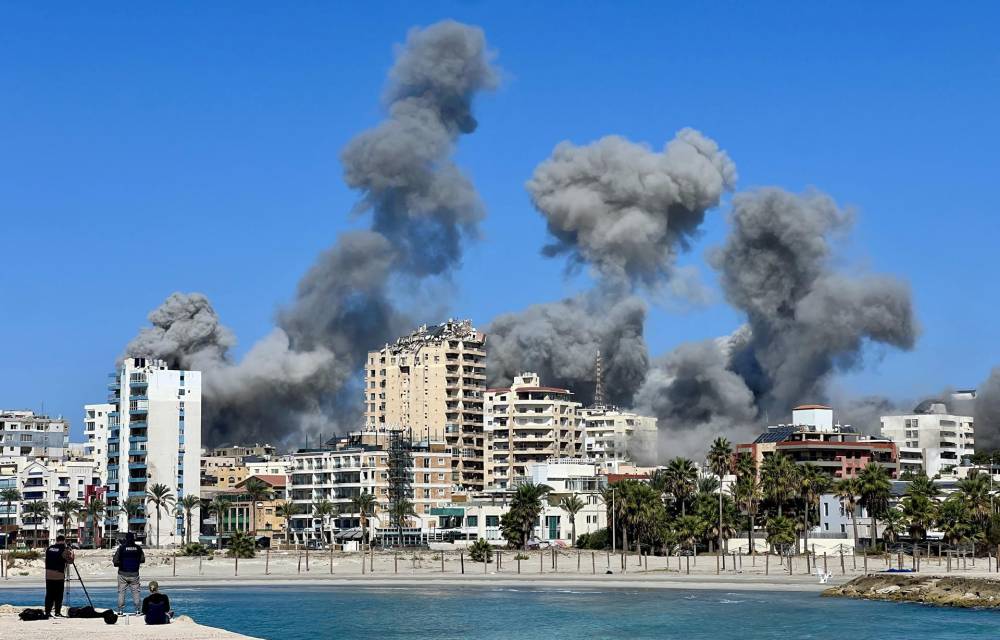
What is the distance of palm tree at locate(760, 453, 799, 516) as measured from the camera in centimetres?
12700

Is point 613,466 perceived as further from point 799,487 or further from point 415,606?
point 415,606

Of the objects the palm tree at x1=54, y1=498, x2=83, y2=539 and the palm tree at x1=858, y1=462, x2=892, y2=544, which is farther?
the palm tree at x1=54, y1=498, x2=83, y2=539

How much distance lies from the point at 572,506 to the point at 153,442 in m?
50.8

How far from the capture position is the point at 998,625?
2977 inches

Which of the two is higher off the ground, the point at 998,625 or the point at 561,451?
the point at 561,451

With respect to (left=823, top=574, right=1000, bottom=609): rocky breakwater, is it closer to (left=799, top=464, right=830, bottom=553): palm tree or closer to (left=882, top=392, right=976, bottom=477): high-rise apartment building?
(left=799, top=464, right=830, bottom=553): palm tree

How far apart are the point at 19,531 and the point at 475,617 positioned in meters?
103

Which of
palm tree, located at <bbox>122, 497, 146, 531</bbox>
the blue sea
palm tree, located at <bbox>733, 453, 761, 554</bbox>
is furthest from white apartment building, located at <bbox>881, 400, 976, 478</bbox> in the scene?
palm tree, located at <bbox>122, 497, 146, 531</bbox>

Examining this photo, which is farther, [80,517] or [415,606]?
[80,517]

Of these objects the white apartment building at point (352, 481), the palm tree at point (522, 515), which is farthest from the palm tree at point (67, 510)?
the palm tree at point (522, 515)

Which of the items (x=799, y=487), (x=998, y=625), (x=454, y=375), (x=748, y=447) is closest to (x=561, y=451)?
(x=454, y=375)

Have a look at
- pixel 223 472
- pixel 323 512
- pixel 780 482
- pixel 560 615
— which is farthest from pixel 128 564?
pixel 223 472

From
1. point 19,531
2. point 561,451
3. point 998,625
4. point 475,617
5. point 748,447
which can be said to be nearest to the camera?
point 998,625

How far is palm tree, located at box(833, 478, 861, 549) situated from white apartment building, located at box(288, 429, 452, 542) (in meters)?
49.3
